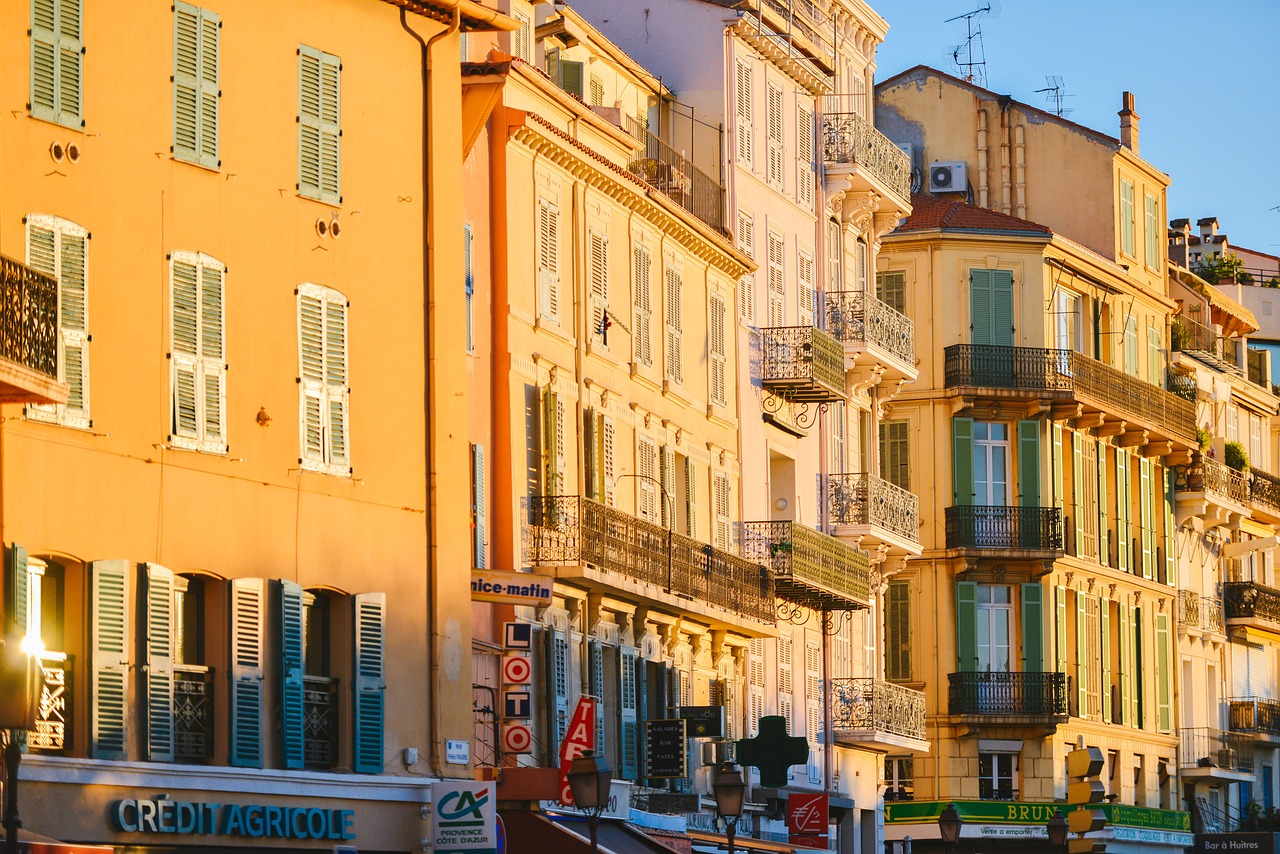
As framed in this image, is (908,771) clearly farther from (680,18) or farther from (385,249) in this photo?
(385,249)

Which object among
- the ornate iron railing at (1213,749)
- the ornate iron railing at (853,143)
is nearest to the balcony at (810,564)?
the ornate iron railing at (853,143)

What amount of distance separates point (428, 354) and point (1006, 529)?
33.2 m

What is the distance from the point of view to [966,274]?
6166 centimetres

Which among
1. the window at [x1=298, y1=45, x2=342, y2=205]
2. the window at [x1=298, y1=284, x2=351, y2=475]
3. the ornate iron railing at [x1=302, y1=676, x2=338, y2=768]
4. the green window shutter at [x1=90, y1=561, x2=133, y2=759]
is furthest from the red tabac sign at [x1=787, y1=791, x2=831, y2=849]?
the green window shutter at [x1=90, y1=561, x2=133, y2=759]

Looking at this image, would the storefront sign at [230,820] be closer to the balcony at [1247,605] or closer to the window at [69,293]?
the window at [69,293]

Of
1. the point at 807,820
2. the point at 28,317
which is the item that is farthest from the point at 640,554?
the point at 28,317

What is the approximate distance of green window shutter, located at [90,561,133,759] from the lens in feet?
79.0

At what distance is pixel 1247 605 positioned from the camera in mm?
72875

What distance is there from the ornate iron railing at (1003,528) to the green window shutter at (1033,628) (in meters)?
1.04

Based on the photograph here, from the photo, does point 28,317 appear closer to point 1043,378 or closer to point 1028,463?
point 1043,378

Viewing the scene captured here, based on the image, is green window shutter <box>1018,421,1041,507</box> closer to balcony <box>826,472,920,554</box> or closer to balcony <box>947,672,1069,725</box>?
balcony <box>947,672,1069,725</box>

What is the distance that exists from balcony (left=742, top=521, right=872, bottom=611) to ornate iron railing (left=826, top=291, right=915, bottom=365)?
13.8 feet

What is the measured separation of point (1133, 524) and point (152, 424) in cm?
4427

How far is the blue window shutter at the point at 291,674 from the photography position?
26438 millimetres
